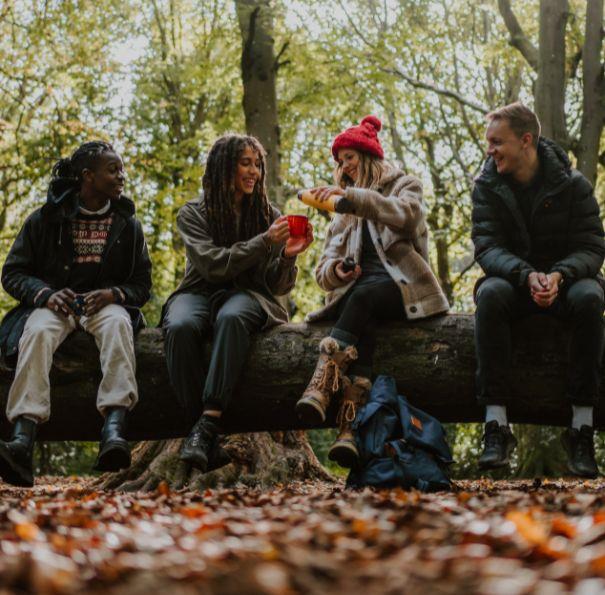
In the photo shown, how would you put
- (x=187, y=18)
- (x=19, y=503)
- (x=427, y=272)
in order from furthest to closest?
(x=187, y=18) < (x=427, y=272) < (x=19, y=503)

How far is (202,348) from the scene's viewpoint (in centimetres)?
550

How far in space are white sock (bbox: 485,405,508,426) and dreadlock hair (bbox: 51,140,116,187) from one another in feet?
10.6

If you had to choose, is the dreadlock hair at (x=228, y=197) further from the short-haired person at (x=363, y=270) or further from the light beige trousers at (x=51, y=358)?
the light beige trousers at (x=51, y=358)

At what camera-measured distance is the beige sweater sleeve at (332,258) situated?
555 cm

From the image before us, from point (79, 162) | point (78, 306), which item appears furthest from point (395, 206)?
point (79, 162)

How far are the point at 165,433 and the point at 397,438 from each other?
1.86 meters

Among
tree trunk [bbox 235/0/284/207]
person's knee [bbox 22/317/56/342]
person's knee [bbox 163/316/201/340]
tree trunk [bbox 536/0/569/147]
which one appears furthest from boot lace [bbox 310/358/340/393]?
tree trunk [bbox 536/0/569/147]

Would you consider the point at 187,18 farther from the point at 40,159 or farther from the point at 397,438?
the point at 397,438

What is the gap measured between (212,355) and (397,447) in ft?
4.28

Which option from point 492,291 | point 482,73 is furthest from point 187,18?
point 492,291

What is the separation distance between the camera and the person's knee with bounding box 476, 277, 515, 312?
5.05 meters

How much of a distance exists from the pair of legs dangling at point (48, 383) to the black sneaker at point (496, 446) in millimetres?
2075

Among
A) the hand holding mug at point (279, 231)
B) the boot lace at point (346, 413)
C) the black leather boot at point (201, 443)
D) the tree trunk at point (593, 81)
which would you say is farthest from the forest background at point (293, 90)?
the black leather boot at point (201, 443)

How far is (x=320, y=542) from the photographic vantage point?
7.91 ft
